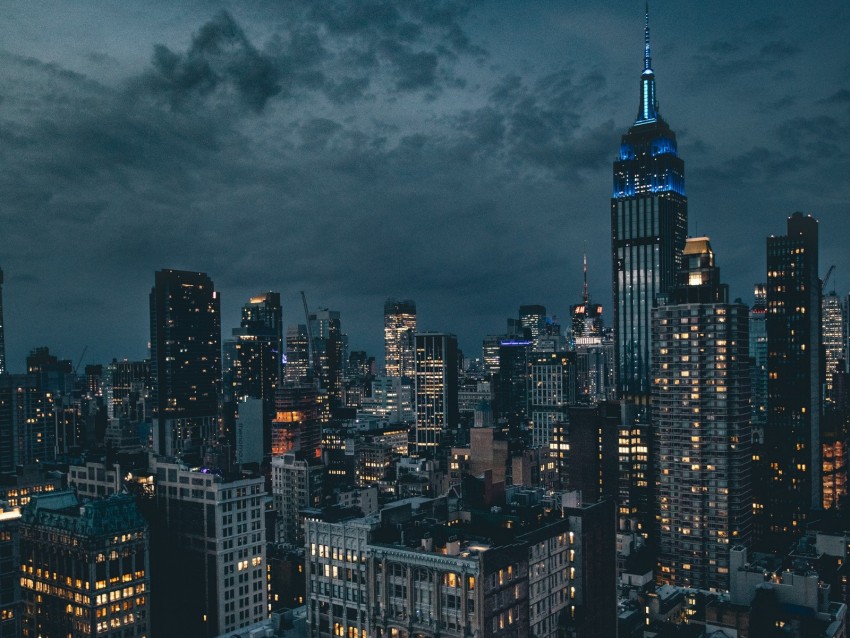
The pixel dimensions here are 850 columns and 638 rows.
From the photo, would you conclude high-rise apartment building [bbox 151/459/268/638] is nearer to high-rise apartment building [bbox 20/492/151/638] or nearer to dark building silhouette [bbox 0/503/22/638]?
high-rise apartment building [bbox 20/492/151/638]

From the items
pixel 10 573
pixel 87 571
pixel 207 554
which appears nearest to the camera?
pixel 87 571

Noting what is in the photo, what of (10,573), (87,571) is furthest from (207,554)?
(10,573)

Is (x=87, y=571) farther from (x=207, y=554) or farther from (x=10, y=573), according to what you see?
(x=207, y=554)

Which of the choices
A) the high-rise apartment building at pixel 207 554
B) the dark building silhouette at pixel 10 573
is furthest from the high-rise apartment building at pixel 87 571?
the high-rise apartment building at pixel 207 554

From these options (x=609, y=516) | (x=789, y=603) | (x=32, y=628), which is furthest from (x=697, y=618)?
(x=32, y=628)

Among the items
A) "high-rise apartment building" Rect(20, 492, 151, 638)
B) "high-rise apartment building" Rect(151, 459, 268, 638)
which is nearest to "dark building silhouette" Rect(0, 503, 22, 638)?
"high-rise apartment building" Rect(20, 492, 151, 638)

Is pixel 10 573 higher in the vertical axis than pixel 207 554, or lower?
higher
